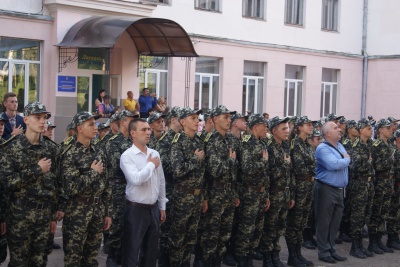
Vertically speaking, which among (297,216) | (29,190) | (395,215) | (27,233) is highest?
(29,190)

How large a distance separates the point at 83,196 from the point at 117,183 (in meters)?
1.70

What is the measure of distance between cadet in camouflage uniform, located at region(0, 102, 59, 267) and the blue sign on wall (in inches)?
409

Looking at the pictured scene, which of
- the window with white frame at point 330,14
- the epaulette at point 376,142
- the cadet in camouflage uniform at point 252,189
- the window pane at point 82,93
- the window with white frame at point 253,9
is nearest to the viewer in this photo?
the cadet in camouflage uniform at point 252,189

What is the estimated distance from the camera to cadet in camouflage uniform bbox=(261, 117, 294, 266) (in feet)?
27.4

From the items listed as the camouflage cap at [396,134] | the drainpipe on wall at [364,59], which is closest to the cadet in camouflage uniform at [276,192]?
the camouflage cap at [396,134]

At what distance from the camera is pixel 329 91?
84.9 ft

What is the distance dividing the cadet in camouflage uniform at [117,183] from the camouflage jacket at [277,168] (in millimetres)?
1851

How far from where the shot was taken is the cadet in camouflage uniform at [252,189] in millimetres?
8039

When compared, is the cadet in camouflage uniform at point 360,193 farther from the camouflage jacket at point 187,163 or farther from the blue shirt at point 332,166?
the camouflage jacket at point 187,163

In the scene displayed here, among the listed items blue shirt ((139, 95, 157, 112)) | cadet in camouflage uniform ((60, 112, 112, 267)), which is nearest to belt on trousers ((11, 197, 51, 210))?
cadet in camouflage uniform ((60, 112, 112, 267))

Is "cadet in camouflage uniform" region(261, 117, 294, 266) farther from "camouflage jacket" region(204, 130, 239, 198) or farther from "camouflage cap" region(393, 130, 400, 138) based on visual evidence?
"camouflage cap" region(393, 130, 400, 138)

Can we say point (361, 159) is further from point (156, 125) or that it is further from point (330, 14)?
point (330, 14)

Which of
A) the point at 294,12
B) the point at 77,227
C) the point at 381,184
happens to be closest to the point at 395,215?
the point at 381,184

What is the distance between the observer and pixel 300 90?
24453 mm
